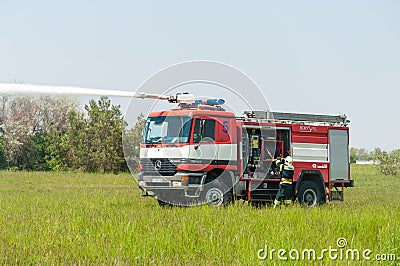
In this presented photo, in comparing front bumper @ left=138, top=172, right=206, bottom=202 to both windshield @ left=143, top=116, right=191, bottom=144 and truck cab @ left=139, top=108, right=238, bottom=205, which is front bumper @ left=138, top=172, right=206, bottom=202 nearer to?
truck cab @ left=139, top=108, right=238, bottom=205

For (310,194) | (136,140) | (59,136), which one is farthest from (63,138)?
(310,194)

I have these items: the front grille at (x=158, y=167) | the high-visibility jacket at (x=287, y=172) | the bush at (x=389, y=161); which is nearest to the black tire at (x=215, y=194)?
the front grille at (x=158, y=167)

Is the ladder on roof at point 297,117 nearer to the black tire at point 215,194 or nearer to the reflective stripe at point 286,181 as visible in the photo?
the reflective stripe at point 286,181

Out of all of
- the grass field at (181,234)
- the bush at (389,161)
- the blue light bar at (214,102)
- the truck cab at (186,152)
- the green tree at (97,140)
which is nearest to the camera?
the grass field at (181,234)

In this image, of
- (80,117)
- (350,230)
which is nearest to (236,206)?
(350,230)

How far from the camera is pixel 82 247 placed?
8.62 m

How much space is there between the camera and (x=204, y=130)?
49.6 ft

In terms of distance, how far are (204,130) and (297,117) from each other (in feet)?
10.9

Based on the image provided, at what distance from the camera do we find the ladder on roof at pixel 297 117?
16.2 m

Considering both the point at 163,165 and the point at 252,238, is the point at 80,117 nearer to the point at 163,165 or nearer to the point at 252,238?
the point at 163,165

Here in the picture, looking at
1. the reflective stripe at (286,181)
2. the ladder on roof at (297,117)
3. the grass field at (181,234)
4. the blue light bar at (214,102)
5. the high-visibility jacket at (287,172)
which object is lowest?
the grass field at (181,234)

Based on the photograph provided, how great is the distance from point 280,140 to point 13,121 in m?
34.9

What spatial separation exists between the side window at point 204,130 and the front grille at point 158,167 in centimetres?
97

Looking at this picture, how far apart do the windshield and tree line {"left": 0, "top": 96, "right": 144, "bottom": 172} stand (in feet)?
84.0
